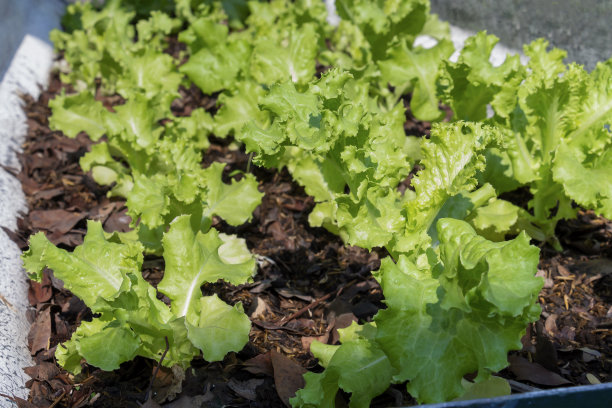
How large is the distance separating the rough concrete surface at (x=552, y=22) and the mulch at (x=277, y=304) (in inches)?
38.0

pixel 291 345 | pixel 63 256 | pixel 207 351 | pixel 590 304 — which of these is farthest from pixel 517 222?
pixel 63 256

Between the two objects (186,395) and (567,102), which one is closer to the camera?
(186,395)

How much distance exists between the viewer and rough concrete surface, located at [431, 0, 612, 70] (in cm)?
331

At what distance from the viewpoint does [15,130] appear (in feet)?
12.5

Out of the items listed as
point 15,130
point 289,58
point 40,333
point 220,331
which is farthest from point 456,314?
point 15,130

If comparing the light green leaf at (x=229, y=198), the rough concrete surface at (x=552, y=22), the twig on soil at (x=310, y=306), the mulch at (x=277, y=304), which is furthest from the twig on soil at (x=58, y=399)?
the rough concrete surface at (x=552, y=22)

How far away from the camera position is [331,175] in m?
2.84

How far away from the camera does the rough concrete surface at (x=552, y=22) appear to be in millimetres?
3314

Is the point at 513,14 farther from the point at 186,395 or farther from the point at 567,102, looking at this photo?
the point at 186,395

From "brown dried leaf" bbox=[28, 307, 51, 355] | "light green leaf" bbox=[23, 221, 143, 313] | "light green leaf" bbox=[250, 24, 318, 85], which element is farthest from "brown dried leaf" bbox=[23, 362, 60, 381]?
"light green leaf" bbox=[250, 24, 318, 85]

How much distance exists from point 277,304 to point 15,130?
7.31 feet

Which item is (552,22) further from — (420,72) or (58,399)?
(58,399)

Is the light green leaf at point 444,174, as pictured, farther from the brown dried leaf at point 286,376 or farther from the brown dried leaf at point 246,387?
the brown dried leaf at point 246,387

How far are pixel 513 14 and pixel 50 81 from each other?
3.39 meters
